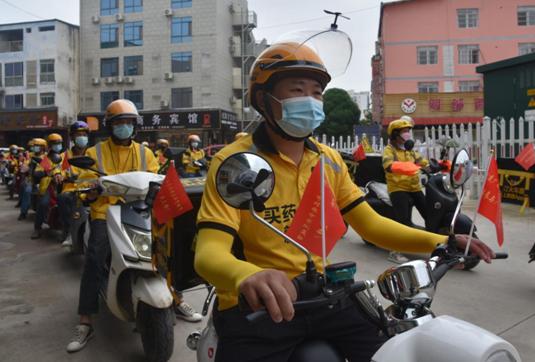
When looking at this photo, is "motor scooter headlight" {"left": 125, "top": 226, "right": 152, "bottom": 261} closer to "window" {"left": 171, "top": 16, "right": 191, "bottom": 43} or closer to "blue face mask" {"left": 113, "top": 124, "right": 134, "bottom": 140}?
"blue face mask" {"left": 113, "top": 124, "right": 134, "bottom": 140}

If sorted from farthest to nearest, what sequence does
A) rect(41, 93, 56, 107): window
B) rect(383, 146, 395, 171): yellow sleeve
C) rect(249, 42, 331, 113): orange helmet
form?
rect(41, 93, 56, 107): window → rect(383, 146, 395, 171): yellow sleeve → rect(249, 42, 331, 113): orange helmet

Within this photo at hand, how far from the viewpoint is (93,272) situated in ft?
11.6

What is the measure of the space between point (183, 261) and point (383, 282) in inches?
50.9

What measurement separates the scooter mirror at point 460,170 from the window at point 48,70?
35.7 metres

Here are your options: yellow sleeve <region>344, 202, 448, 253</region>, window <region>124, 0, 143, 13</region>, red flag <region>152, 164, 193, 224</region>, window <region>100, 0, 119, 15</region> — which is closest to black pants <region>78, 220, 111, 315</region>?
red flag <region>152, 164, 193, 224</region>

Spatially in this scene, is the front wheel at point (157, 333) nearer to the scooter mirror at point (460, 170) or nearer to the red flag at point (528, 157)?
the scooter mirror at point (460, 170)

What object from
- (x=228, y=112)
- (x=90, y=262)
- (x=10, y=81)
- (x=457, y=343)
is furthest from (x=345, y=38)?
(x=10, y=81)

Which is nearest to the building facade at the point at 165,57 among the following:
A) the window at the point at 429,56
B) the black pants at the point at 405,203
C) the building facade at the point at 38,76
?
the building facade at the point at 38,76

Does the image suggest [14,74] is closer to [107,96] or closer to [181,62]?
[107,96]

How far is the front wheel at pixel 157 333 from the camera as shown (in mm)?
2996

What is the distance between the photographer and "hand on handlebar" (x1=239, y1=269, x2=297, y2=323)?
1.15 metres

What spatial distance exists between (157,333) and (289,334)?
166 centimetres

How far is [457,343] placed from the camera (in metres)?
1.10

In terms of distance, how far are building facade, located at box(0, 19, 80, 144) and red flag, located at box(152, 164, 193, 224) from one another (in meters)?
34.1
